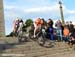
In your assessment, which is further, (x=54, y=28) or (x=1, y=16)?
(x=1, y=16)

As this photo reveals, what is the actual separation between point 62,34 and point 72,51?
2453mm

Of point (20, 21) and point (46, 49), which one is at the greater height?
point (20, 21)

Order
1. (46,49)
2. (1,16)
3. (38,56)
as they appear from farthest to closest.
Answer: (1,16), (46,49), (38,56)

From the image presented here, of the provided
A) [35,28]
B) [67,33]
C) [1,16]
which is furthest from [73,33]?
[1,16]

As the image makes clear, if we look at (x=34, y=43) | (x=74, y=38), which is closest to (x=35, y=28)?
(x=34, y=43)

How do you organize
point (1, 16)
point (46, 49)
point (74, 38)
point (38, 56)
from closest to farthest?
point (38, 56) → point (46, 49) → point (74, 38) → point (1, 16)

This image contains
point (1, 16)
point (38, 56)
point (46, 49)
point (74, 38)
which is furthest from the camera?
point (1, 16)

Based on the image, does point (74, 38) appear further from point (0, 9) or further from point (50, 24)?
point (0, 9)

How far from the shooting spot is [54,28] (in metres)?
25.3

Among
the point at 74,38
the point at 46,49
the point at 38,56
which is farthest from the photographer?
the point at 74,38

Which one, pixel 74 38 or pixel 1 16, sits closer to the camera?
pixel 74 38

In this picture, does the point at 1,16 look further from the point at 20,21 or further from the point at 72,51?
the point at 72,51

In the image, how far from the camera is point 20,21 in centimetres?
2469

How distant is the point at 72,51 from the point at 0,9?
8.80m
